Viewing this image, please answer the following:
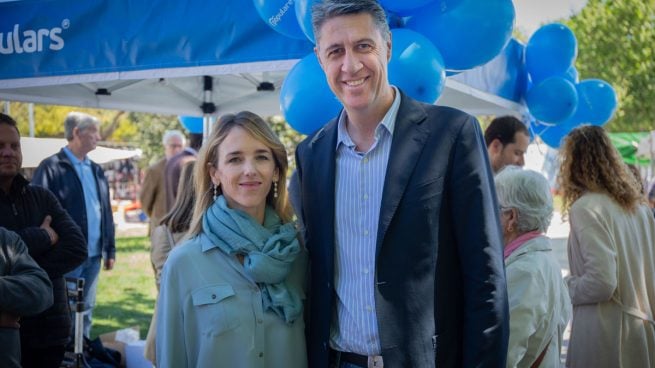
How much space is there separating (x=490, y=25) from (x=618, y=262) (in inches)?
61.5

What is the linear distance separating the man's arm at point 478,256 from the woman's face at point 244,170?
71 cm

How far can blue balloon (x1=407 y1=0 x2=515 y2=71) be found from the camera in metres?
3.67

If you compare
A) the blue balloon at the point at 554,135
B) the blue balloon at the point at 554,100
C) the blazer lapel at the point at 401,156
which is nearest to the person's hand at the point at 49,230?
the blazer lapel at the point at 401,156

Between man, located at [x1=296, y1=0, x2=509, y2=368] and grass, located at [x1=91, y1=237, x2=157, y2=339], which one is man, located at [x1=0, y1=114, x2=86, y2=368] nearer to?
man, located at [x1=296, y1=0, x2=509, y2=368]

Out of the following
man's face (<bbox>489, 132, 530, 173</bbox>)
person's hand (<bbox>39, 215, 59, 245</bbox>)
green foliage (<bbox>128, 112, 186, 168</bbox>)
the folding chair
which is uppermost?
green foliage (<bbox>128, 112, 186, 168</bbox>)

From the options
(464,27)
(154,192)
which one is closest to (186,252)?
(464,27)

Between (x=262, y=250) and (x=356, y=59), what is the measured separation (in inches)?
28.5

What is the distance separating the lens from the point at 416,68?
311 cm

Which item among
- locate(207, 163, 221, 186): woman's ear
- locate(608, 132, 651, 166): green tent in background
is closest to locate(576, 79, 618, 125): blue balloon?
locate(207, 163, 221, 186): woman's ear

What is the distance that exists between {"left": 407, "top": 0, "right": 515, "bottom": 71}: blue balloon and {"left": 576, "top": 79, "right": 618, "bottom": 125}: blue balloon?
3.32 meters

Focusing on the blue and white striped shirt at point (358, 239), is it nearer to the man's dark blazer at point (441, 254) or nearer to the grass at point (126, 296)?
the man's dark blazer at point (441, 254)

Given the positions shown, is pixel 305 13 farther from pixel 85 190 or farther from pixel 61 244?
pixel 85 190

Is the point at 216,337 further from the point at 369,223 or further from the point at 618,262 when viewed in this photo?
the point at 618,262

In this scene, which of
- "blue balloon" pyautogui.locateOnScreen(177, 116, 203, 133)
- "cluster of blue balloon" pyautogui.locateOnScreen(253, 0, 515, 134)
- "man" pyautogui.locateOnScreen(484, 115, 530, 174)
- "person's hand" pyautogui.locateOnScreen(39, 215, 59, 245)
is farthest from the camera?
"blue balloon" pyautogui.locateOnScreen(177, 116, 203, 133)
